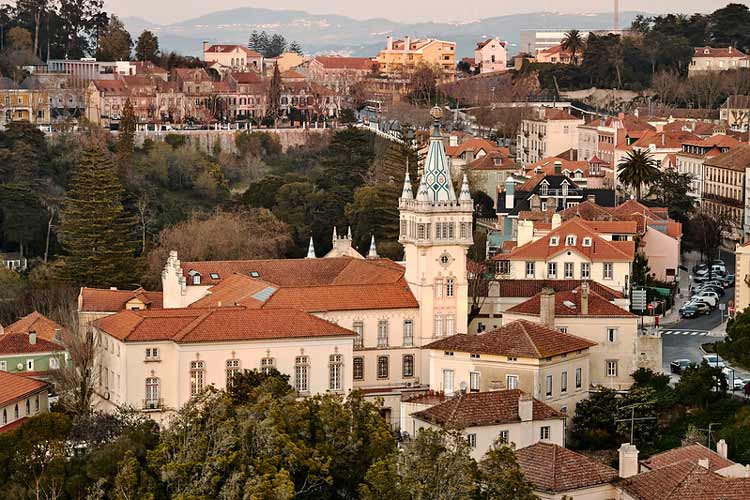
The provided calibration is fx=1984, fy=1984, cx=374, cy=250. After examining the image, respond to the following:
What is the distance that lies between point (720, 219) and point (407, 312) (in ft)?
102

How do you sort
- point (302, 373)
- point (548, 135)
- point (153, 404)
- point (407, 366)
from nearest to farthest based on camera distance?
point (153, 404) < point (302, 373) < point (407, 366) < point (548, 135)

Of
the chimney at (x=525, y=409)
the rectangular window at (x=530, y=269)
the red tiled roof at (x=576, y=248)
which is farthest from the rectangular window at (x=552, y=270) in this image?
the chimney at (x=525, y=409)

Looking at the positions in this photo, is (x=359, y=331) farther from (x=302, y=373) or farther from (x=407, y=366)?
(x=302, y=373)

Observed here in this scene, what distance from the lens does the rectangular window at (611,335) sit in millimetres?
51844

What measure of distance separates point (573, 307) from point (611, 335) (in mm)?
1369

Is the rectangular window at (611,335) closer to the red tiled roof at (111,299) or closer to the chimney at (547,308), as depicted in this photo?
the chimney at (547,308)

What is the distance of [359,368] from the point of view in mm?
51875

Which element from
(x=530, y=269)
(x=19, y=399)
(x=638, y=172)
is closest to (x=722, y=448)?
(x=19, y=399)

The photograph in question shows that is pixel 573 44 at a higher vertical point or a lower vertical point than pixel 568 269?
higher

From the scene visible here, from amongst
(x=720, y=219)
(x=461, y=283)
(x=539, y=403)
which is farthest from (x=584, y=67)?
(x=539, y=403)

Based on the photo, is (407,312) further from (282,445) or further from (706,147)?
(706,147)

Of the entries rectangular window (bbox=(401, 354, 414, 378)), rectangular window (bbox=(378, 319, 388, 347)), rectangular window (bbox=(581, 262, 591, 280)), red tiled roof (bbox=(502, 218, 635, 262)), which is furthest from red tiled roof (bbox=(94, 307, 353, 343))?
rectangular window (bbox=(581, 262, 591, 280))

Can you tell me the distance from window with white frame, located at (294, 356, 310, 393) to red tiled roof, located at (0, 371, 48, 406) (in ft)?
22.1

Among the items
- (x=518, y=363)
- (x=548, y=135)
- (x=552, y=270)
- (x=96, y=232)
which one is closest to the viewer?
(x=518, y=363)
